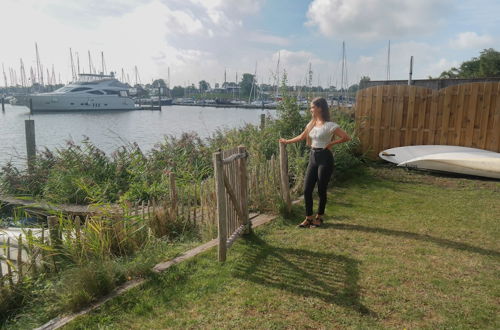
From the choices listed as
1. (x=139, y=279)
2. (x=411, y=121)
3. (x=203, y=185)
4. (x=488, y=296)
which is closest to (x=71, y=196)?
(x=203, y=185)

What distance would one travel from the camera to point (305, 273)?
3842 mm

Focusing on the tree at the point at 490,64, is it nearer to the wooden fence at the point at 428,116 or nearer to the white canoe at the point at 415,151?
the wooden fence at the point at 428,116

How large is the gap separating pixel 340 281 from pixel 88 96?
63.1 meters

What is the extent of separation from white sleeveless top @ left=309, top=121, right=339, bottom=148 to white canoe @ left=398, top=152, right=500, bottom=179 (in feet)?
15.7

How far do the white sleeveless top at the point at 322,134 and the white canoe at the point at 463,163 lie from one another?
4.78 meters

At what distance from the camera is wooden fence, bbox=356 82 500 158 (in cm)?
927

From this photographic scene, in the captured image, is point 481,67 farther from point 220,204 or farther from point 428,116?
point 220,204

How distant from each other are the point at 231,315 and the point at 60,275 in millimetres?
1994

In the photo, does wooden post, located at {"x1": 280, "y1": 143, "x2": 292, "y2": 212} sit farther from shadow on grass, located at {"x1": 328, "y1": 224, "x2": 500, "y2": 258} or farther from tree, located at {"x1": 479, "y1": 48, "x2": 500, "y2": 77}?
tree, located at {"x1": 479, "y1": 48, "x2": 500, "y2": 77}

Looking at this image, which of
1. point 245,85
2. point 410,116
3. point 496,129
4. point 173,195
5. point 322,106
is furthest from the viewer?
point 245,85

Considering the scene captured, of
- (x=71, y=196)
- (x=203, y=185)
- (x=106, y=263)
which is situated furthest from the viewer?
(x=71, y=196)

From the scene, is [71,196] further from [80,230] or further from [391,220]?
[391,220]

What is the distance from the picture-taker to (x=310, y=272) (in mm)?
3865

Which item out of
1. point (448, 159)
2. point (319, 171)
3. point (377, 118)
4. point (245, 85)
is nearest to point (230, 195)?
point (319, 171)
